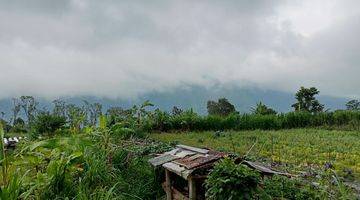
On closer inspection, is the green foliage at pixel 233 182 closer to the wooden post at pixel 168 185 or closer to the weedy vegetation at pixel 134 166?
the weedy vegetation at pixel 134 166

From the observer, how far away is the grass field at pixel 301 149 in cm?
892

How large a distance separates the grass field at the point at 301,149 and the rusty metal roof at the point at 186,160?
0.60 m

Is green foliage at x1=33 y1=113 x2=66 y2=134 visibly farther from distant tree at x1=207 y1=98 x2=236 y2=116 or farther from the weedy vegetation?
distant tree at x1=207 y1=98 x2=236 y2=116

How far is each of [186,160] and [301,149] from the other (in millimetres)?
5597

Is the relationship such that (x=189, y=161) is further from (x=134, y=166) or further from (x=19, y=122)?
(x=19, y=122)

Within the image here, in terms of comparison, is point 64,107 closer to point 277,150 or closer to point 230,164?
point 277,150

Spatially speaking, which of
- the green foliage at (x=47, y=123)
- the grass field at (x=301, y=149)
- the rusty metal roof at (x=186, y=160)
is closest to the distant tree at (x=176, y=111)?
the grass field at (x=301, y=149)

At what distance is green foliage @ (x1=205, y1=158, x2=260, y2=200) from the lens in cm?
518

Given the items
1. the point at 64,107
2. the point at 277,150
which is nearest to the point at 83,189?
the point at 277,150

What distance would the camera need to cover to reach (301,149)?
11680 mm

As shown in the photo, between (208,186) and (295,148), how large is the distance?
6.52m

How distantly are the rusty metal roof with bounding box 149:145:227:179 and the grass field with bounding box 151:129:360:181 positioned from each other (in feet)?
1.97

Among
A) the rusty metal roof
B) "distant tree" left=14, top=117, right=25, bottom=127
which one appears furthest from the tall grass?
the rusty metal roof

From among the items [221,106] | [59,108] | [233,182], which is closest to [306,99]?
[221,106]
